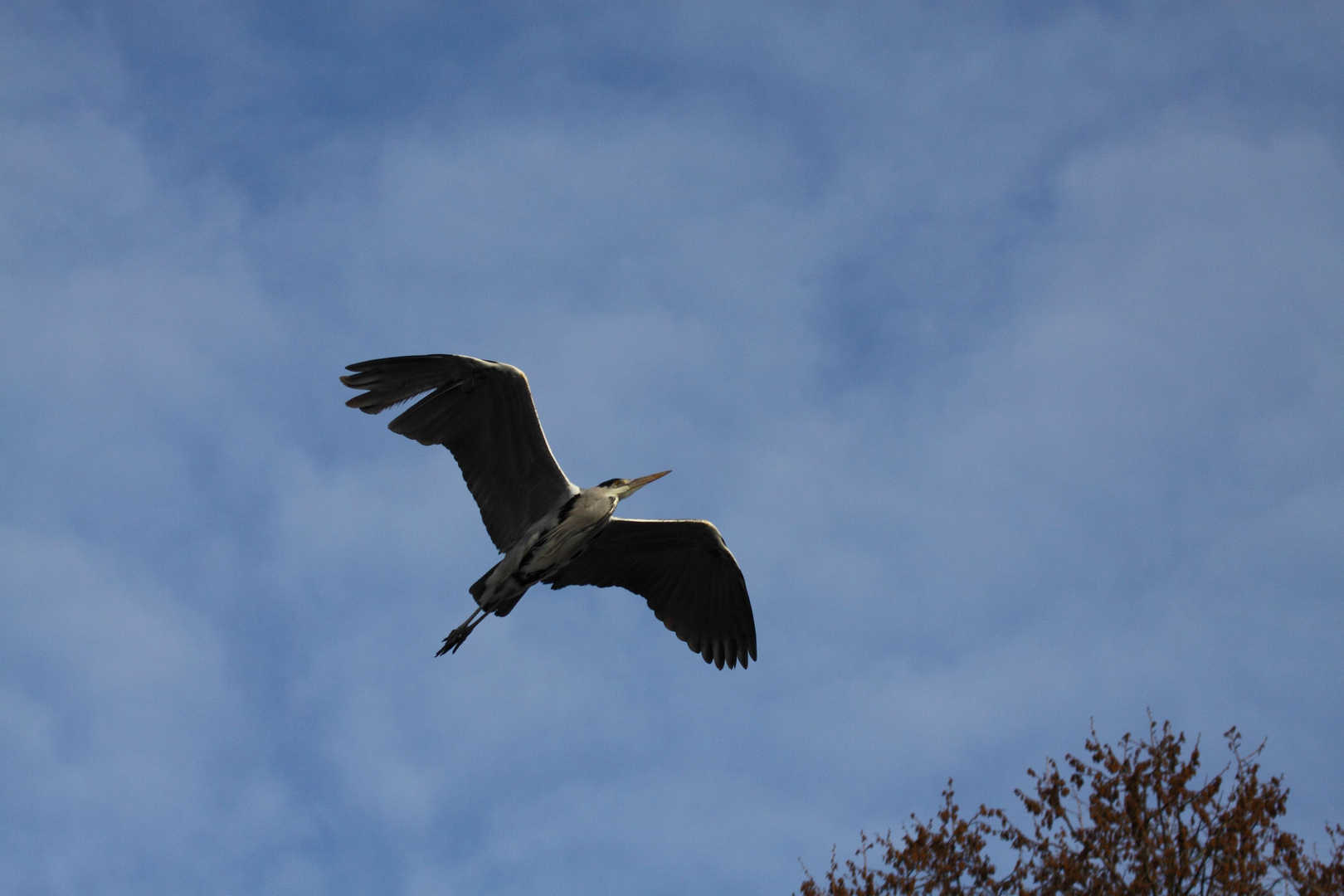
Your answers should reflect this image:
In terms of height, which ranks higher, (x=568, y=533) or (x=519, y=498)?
(x=519, y=498)

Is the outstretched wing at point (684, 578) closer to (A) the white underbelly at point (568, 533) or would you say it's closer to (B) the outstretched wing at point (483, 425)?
(A) the white underbelly at point (568, 533)

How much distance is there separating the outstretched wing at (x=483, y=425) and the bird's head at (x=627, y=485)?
45 cm

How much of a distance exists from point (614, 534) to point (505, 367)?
2.56 meters

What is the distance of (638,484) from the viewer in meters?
12.6

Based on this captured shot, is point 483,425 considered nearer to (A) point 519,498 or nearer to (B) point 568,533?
(A) point 519,498

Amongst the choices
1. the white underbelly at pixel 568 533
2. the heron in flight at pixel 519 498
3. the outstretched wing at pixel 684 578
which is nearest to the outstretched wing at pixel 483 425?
the heron in flight at pixel 519 498

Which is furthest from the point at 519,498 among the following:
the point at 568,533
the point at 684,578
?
the point at 684,578

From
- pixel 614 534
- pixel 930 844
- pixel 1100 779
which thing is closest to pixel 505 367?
pixel 614 534

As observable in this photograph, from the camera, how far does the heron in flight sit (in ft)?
38.2

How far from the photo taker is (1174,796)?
366 inches

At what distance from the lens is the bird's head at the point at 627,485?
1232 centimetres

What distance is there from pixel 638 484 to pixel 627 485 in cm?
17

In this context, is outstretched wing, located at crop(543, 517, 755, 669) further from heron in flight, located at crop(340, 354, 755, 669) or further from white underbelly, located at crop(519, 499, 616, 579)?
white underbelly, located at crop(519, 499, 616, 579)

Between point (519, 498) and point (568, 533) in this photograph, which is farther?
point (519, 498)
